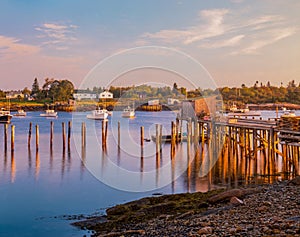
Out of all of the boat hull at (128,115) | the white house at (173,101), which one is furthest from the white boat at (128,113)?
the white house at (173,101)

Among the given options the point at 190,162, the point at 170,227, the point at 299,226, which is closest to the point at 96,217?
the point at 170,227

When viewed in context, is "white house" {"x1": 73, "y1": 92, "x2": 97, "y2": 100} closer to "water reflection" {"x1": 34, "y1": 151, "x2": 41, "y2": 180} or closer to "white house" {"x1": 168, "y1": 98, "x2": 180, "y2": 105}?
"white house" {"x1": 168, "y1": 98, "x2": 180, "y2": 105}

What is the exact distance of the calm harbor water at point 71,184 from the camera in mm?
17719

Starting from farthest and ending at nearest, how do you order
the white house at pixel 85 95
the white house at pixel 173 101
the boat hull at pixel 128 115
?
the boat hull at pixel 128 115 < the white house at pixel 85 95 < the white house at pixel 173 101

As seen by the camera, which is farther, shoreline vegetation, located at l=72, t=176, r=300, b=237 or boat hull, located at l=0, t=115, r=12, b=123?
boat hull, located at l=0, t=115, r=12, b=123

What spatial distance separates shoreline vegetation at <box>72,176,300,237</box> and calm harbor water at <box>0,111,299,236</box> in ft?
5.94

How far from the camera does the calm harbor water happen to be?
17.7 m

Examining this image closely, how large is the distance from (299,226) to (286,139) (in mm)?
14420

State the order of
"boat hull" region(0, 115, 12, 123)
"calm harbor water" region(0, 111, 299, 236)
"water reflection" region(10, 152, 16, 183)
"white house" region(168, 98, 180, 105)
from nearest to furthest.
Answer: "calm harbor water" region(0, 111, 299, 236), "water reflection" region(10, 152, 16, 183), "white house" region(168, 98, 180, 105), "boat hull" region(0, 115, 12, 123)

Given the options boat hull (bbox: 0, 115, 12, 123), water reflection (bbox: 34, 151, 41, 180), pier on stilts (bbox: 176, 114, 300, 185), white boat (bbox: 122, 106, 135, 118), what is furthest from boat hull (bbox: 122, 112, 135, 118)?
water reflection (bbox: 34, 151, 41, 180)

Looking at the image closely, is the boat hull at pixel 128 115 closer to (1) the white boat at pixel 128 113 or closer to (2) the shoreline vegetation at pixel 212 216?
(1) the white boat at pixel 128 113

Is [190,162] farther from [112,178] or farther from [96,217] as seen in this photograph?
[96,217]

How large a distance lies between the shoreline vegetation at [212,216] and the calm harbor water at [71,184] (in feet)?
5.94

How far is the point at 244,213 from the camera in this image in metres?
11.5
